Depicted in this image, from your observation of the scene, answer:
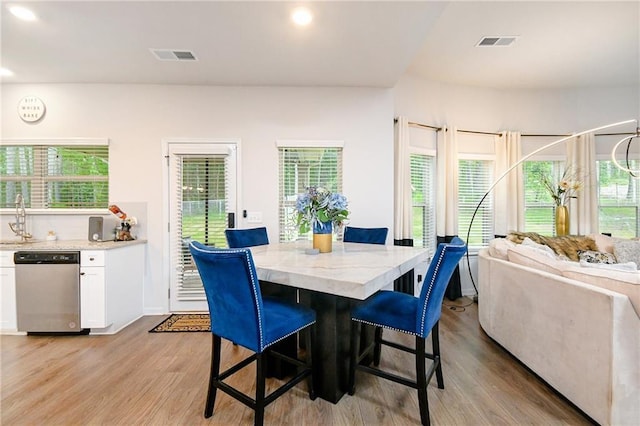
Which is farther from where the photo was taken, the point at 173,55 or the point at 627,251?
the point at 627,251

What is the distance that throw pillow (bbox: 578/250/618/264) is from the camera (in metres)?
3.13

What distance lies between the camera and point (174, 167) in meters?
3.48

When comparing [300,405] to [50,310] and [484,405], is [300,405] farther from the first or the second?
[50,310]

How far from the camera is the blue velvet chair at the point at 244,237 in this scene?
2.70 m

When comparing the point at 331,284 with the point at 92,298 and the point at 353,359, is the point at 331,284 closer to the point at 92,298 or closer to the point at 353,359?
the point at 353,359

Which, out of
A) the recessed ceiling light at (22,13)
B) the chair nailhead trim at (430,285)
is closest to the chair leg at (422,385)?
the chair nailhead trim at (430,285)

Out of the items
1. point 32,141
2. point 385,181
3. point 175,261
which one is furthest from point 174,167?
point 385,181

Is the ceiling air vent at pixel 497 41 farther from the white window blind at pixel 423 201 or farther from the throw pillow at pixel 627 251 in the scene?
the throw pillow at pixel 627 251

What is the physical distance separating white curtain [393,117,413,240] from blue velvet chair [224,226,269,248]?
5.56 ft

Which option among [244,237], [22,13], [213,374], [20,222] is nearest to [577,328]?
[213,374]

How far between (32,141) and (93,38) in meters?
1.79

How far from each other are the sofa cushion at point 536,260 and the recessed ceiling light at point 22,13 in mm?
4290

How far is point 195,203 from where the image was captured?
350 centimetres

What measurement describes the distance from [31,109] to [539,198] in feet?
22.9
